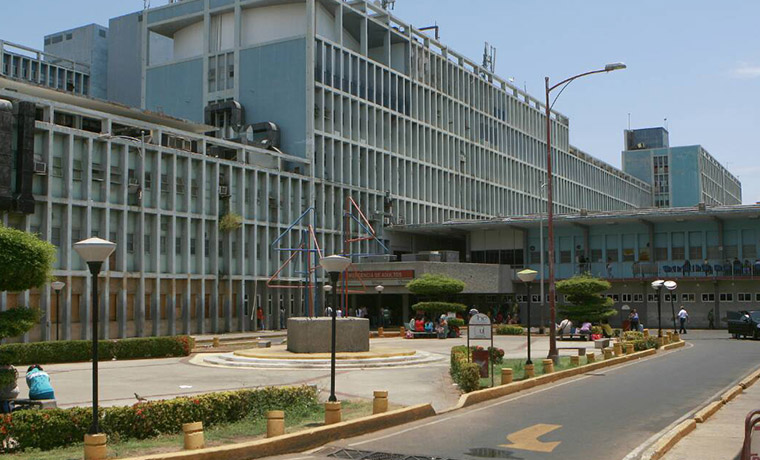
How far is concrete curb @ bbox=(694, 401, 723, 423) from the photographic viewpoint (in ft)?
54.1

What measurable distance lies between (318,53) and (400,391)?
149 feet

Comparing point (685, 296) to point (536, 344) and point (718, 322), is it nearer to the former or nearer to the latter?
point (718, 322)

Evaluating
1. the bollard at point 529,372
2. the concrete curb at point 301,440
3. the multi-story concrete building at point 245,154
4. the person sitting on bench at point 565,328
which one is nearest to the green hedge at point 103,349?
the multi-story concrete building at point 245,154

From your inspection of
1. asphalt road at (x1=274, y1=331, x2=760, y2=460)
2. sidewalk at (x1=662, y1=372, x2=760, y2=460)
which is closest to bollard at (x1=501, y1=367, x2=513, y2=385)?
asphalt road at (x1=274, y1=331, x2=760, y2=460)

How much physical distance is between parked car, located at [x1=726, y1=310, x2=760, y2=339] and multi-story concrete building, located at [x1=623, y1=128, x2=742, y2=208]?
107878 millimetres

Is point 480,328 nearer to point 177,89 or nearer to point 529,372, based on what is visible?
point 529,372

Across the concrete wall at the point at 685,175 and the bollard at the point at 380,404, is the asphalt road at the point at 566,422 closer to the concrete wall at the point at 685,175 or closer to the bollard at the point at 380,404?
the bollard at the point at 380,404

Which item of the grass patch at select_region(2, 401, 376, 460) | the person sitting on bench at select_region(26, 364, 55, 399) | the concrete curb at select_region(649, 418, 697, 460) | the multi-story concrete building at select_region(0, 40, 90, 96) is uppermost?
the multi-story concrete building at select_region(0, 40, 90, 96)

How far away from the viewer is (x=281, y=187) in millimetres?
59188

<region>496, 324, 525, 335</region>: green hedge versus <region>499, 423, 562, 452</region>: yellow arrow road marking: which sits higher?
<region>499, 423, 562, 452</region>: yellow arrow road marking

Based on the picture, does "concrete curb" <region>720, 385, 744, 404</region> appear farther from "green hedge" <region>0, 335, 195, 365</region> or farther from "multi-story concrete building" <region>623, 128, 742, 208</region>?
"multi-story concrete building" <region>623, 128, 742, 208</region>

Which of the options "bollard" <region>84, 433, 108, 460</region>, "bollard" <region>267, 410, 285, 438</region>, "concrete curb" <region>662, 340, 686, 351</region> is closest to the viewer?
"bollard" <region>84, 433, 108, 460</region>

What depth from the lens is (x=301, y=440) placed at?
1397 cm

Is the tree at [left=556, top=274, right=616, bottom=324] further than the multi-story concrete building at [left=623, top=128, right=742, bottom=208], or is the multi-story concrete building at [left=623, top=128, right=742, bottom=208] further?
the multi-story concrete building at [left=623, top=128, right=742, bottom=208]
